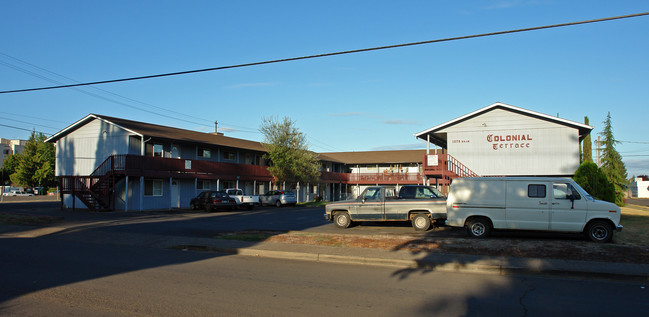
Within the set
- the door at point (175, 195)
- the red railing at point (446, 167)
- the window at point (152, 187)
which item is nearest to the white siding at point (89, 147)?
the window at point (152, 187)

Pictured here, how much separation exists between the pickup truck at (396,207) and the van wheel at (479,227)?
7.06ft

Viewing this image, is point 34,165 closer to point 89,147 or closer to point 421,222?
point 89,147

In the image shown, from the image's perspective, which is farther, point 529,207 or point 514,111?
point 514,111

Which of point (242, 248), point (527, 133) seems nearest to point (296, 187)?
point (527, 133)

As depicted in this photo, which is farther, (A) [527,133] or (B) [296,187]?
(B) [296,187]

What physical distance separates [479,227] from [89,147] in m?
31.6

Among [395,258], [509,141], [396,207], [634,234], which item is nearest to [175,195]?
[396,207]

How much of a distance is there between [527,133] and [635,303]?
23.2 meters

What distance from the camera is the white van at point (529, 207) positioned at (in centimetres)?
1358

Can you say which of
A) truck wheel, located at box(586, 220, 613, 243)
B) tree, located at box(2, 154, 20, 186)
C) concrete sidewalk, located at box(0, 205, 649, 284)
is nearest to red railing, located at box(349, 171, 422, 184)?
truck wheel, located at box(586, 220, 613, 243)

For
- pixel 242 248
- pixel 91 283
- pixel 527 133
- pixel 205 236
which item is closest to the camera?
pixel 91 283

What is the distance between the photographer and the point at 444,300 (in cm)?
761

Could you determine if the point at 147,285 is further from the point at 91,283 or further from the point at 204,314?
the point at 204,314

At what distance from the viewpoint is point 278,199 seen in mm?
41219
